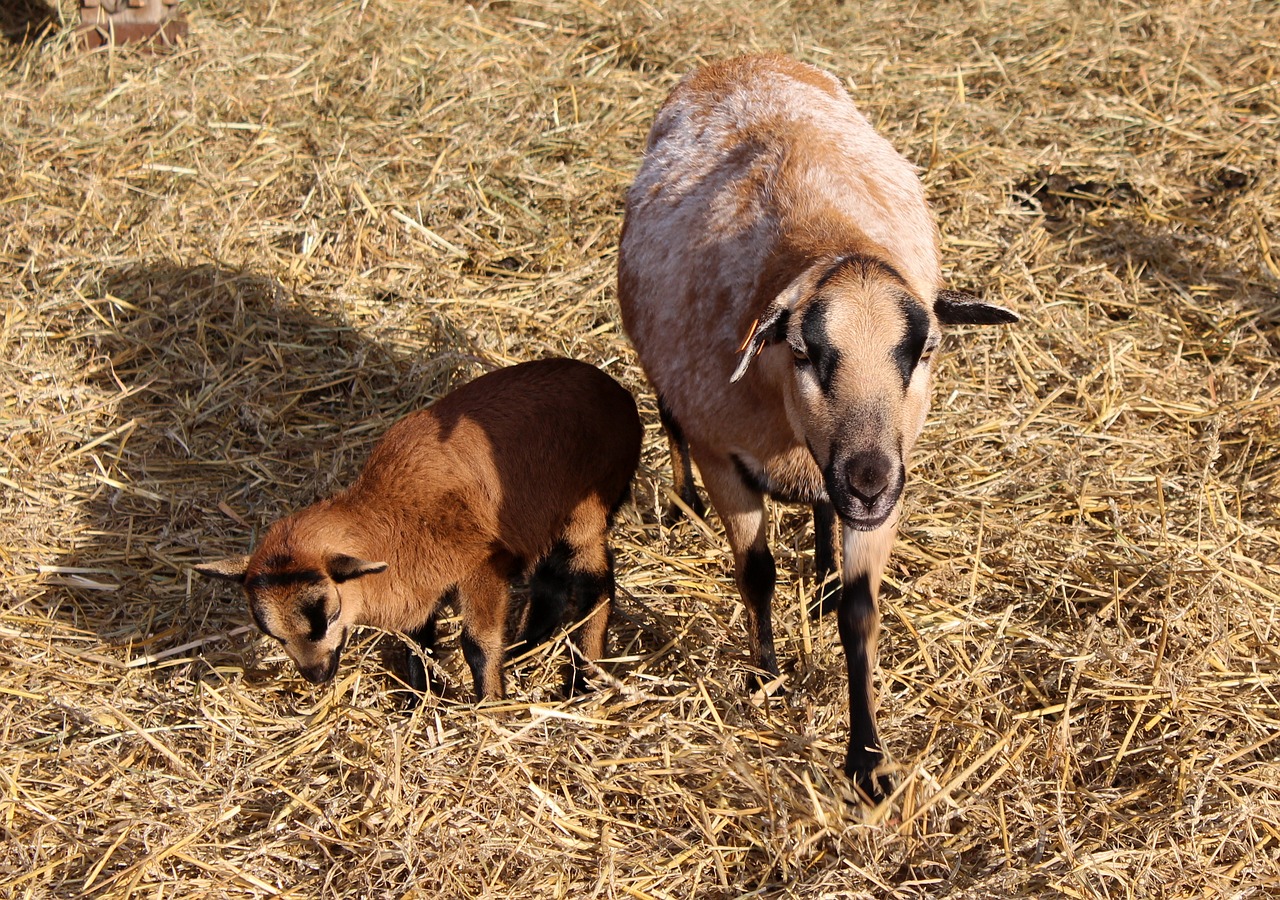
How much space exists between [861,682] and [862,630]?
200 mm

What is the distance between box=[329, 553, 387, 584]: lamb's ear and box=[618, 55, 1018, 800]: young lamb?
1413 mm

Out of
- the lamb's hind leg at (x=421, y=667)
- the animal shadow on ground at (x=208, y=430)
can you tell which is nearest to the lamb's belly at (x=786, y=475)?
the lamb's hind leg at (x=421, y=667)

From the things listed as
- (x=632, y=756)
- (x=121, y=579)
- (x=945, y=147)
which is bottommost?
(x=121, y=579)

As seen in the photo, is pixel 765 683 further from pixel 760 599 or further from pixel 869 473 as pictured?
pixel 869 473

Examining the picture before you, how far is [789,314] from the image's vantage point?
13.4 ft

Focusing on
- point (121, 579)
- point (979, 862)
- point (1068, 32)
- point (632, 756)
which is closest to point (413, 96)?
point (121, 579)

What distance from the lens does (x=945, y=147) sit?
8.16m

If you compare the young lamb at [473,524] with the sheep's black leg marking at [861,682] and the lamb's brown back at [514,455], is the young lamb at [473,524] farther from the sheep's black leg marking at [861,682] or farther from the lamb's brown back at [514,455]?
the sheep's black leg marking at [861,682]

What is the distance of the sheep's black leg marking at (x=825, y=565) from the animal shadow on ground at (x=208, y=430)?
204 centimetres

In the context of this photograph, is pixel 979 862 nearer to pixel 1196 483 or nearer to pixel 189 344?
pixel 1196 483

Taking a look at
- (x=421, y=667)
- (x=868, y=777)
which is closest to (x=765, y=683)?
(x=868, y=777)

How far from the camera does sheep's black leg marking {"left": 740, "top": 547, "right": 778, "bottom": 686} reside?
498cm

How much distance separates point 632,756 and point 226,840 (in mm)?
1579

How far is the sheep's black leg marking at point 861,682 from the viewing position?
4402 millimetres
